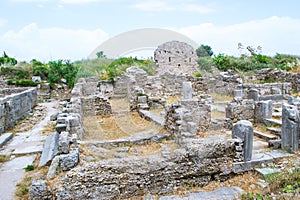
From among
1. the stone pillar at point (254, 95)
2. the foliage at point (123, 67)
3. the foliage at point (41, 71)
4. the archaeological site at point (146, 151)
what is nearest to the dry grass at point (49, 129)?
the archaeological site at point (146, 151)

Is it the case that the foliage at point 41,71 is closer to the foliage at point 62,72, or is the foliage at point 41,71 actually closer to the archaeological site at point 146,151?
the foliage at point 62,72

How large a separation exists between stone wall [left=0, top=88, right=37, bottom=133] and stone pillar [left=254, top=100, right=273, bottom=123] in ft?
28.3

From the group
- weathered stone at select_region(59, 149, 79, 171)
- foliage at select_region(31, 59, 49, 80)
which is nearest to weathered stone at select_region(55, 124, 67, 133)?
weathered stone at select_region(59, 149, 79, 171)

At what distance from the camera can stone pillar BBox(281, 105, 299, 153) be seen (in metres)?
7.12

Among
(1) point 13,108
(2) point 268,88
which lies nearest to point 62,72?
(1) point 13,108

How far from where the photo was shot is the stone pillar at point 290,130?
712 cm

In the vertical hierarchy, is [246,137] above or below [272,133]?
above

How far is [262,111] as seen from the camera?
9953 mm

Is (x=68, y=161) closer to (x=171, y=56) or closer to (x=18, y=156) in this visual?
(x=18, y=156)

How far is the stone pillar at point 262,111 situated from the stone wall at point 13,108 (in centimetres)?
864

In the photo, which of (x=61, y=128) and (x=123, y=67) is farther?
(x=123, y=67)

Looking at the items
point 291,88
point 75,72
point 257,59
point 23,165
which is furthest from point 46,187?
point 257,59

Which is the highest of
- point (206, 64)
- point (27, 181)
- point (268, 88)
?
point (206, 64)

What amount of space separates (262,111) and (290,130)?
2.81 metres
